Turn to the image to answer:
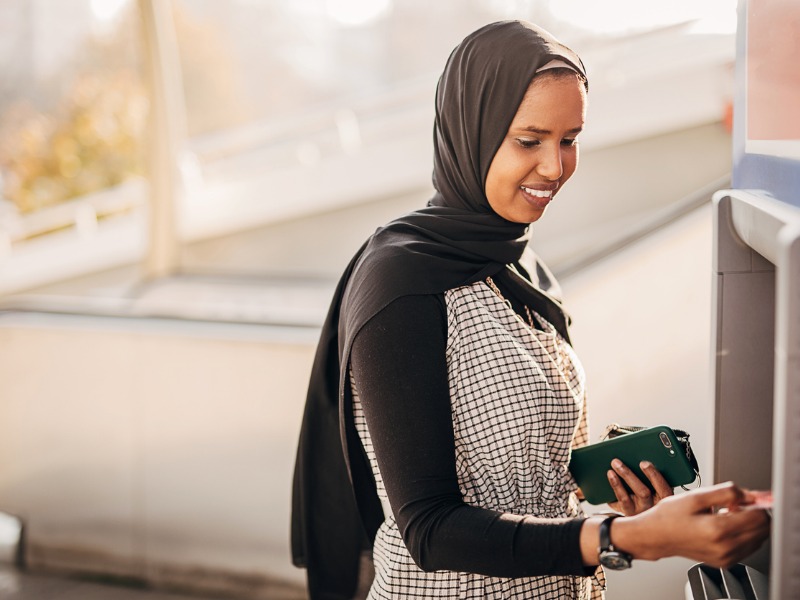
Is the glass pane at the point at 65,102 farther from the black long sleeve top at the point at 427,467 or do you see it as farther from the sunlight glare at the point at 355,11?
the black long sleeve top at the point at 427,467

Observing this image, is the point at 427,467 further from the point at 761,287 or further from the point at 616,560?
the point at 761,287

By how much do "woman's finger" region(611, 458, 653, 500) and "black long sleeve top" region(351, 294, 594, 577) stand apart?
30cm

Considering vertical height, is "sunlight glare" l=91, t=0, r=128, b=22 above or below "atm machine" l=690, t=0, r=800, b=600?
above

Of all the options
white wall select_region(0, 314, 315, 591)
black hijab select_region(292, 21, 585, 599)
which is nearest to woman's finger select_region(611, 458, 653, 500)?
black hijab select_region(292, 21, 585, 599)

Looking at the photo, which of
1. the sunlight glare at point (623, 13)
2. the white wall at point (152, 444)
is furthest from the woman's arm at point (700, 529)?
the sunlight glare at point (623, 13)

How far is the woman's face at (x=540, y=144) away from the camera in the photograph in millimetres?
1350

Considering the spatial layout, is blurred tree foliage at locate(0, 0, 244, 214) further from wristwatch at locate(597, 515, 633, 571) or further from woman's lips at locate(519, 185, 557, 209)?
wristwatch at locate(597, 515, 633, 571)

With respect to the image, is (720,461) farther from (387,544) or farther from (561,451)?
(387,544)

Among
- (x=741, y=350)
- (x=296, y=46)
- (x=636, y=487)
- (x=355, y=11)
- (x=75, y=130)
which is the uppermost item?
(x=355, y=11)

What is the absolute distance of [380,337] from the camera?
4.13 feet

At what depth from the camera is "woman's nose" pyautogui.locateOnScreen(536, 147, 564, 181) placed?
4.40 feet

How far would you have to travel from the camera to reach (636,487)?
1.43 metres

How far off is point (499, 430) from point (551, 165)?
1.37 feet

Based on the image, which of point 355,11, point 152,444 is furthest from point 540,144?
point 355,11
